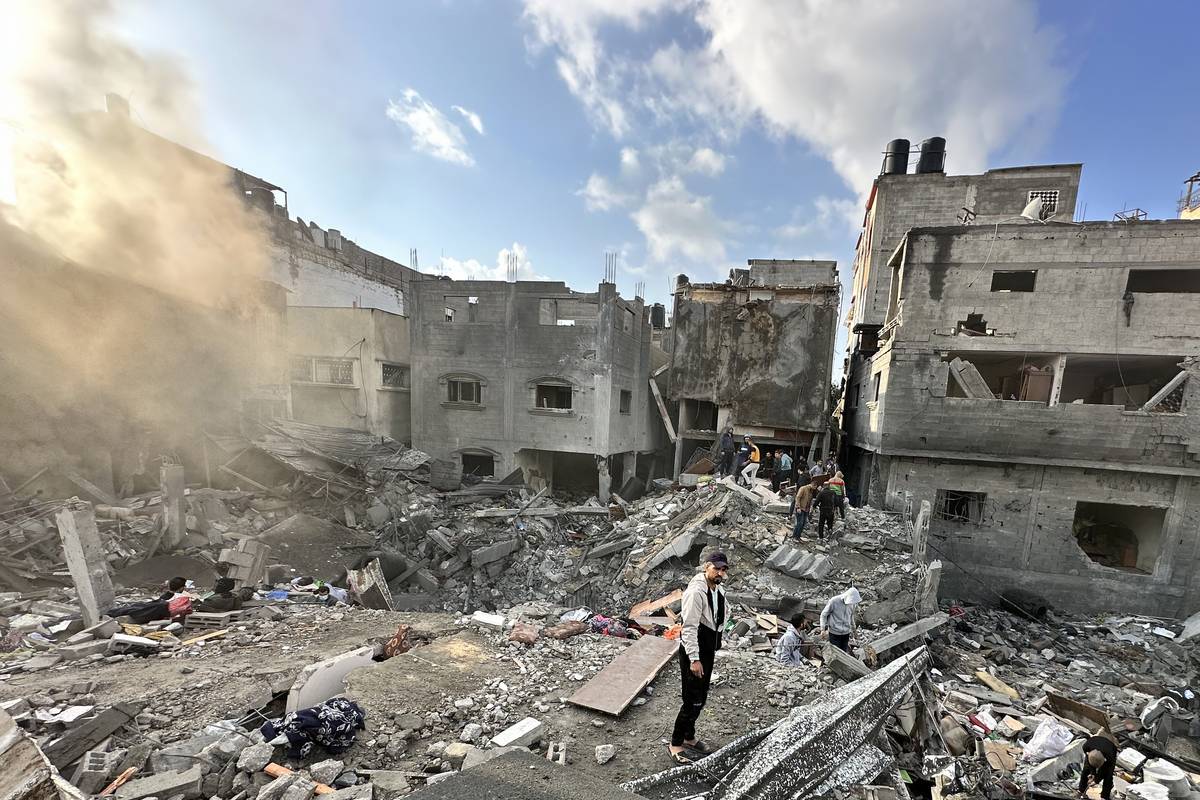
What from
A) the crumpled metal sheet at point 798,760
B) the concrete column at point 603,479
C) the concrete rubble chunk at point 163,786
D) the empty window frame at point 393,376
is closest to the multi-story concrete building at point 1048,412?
the concrete column at point 603,479

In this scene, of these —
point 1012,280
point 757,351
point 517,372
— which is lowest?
point 517,372

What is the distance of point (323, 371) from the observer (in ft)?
56.5

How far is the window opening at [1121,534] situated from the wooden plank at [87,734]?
66.7 ft

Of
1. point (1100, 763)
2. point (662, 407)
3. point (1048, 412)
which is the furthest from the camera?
point (662, 407)

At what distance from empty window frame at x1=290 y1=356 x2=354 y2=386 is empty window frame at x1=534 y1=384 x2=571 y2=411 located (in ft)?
23.3

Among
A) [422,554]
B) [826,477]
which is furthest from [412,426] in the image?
[826,477]

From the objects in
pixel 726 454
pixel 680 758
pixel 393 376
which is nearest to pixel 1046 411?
pixel 726 454

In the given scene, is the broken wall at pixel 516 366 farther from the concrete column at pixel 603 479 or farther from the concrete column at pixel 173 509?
the concrete column at pixel 173 509

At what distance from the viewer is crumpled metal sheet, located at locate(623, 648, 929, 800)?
11.1 ft

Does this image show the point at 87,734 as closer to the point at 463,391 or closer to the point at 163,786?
the point at 163,786

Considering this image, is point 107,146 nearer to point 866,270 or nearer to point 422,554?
point 422,554

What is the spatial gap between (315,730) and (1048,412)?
58.2 ft

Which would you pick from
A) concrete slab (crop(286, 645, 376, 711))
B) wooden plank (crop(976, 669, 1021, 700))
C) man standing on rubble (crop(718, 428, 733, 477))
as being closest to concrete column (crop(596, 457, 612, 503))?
man standing on rubble (crop(718, 428, 733, 477))

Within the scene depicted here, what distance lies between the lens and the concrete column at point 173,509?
9156 mm
